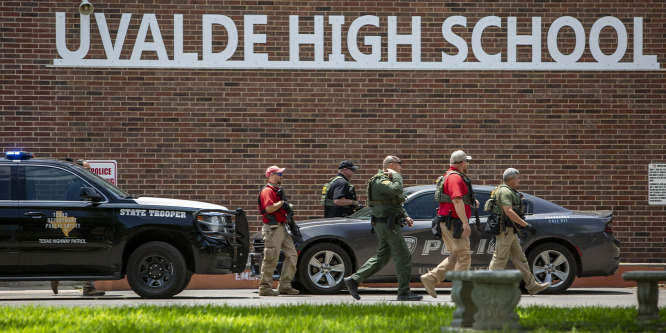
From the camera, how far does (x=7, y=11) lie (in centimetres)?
1562

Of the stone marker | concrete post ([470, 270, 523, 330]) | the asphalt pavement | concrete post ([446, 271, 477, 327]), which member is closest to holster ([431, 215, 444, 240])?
the asphalt pavement

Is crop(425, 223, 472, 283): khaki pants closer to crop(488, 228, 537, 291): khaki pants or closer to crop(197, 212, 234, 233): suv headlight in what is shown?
crop(488, 228, 537, 291): khaki pants

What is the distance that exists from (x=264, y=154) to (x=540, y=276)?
17.6 ft

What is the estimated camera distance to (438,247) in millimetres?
12617

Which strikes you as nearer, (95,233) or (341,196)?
(95,233)

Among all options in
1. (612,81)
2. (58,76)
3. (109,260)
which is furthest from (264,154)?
(612,81)

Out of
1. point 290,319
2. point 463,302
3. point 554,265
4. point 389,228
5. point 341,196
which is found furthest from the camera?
point 341,196

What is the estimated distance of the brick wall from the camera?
1570 cm

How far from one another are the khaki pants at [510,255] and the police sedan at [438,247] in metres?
0.74

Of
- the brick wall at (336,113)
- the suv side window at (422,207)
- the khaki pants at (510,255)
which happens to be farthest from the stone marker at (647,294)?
the brick wall at (336,113)

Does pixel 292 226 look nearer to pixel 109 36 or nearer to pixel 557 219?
pixel 557 219

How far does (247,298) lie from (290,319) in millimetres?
3821

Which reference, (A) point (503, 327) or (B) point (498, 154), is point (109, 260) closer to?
(A) point (503, 327)

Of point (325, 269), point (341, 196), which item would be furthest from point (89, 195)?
point (341, 196)
